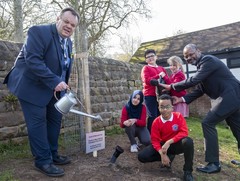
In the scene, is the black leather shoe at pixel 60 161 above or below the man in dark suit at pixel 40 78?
below

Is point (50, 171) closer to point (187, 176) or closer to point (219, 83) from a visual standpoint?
point (187, 176)

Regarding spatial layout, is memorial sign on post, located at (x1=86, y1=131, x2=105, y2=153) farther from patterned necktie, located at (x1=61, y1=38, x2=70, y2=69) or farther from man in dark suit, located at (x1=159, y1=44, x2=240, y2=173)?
man in dark suit, located at (x1=159, y1=44, x2=240, y2=173)

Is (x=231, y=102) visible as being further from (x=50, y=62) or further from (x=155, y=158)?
(x=50, y=62)

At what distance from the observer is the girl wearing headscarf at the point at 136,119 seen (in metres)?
4.52

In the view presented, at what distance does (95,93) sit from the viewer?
635 cm

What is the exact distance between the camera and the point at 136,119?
4578 millimetres

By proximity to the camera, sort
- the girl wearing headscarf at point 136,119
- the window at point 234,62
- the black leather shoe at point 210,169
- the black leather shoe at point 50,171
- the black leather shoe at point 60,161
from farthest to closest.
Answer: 1. the window at point 234,62
2. the girl wearing headscarf at point 136,119
3. the black leather shoe at point 210,169
4. the black leather shoe at point 60,161
5. the black leather shoe at point 50,171

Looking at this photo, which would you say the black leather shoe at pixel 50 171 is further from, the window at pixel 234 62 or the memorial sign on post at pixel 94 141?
the window at pixel 234 62

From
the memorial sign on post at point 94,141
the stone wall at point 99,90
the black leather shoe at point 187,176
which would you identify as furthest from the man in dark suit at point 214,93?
the stone wall at point 99,90

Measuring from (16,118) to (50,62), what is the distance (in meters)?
1.81

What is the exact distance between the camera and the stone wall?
4.33 meters

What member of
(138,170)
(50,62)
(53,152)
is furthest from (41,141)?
(138,170)

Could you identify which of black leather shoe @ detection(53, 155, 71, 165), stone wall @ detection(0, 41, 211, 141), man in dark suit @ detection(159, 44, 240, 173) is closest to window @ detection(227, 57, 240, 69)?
stone wall @ detection(0, 41, 211, 141)

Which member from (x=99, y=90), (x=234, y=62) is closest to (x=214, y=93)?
(x=99, y=90)
